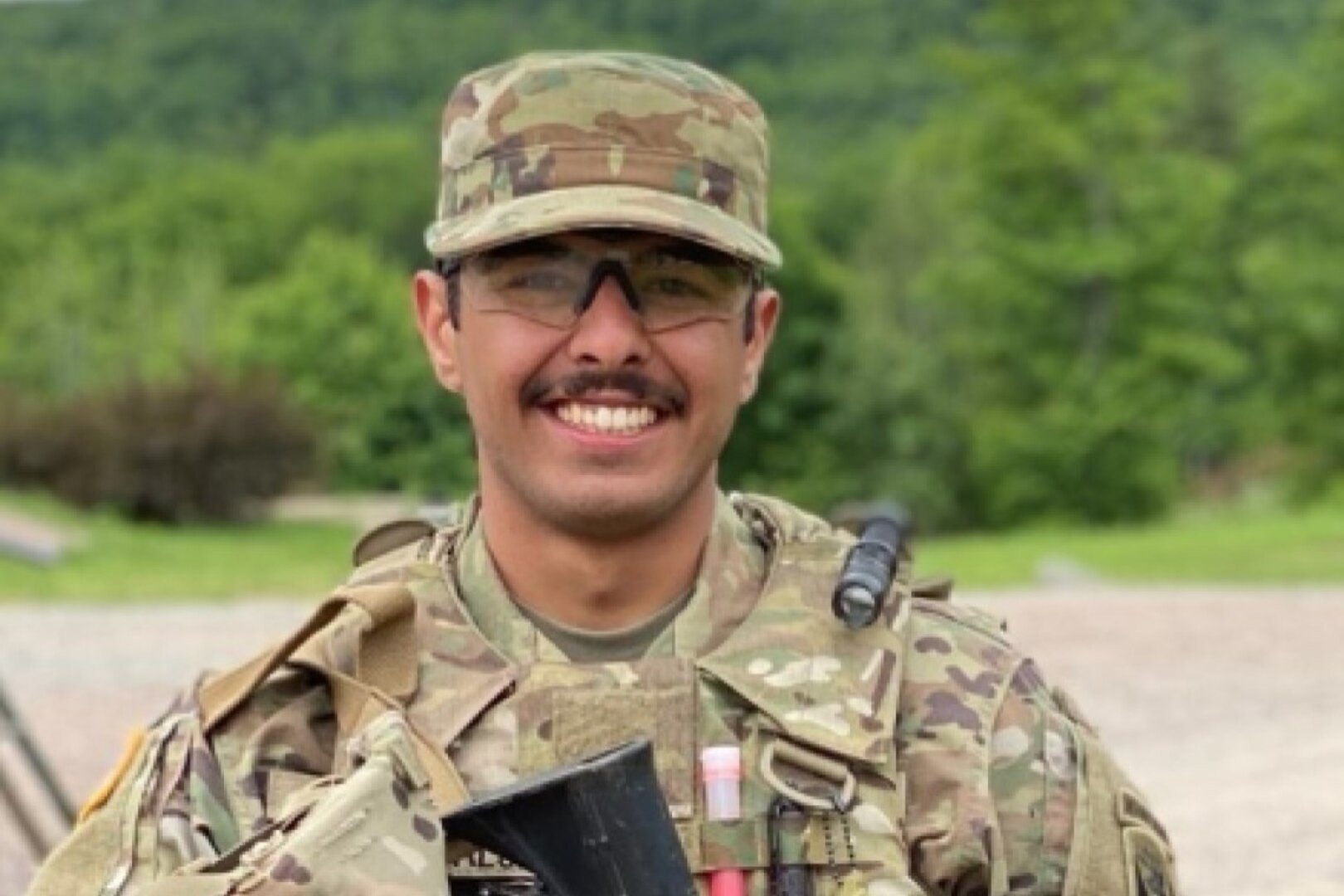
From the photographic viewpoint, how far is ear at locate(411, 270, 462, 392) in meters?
2.55

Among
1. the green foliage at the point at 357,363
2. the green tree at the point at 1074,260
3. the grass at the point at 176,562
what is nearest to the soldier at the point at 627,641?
the grass at the point at 176,562

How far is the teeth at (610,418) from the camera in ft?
7.88

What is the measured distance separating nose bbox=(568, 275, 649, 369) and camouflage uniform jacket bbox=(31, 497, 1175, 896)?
290 millimetres

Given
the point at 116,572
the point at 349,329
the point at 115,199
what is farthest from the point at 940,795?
the point at 115,199

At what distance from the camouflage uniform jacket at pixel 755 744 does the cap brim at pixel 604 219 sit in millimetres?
364

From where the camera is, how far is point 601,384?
2.40 metres

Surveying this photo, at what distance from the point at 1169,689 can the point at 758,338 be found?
10093mm

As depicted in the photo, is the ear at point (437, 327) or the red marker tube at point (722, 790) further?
the ear at point (437, 327)

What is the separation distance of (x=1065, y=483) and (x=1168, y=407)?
1801mm

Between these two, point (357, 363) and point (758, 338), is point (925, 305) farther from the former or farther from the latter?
point (758, 338)

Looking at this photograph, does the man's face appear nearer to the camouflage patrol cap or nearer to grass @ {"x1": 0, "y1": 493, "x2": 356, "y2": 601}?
the camouflage patrol cap

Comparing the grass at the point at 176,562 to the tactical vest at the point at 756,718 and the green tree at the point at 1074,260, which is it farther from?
the tactical vest at the point at 756,718

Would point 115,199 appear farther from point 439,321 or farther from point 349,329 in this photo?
point 439,321

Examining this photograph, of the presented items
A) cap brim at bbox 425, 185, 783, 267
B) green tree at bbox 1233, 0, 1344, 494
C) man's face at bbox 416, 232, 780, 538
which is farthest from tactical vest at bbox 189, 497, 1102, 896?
green tree at bbox 1233, 0, 1344, 494
